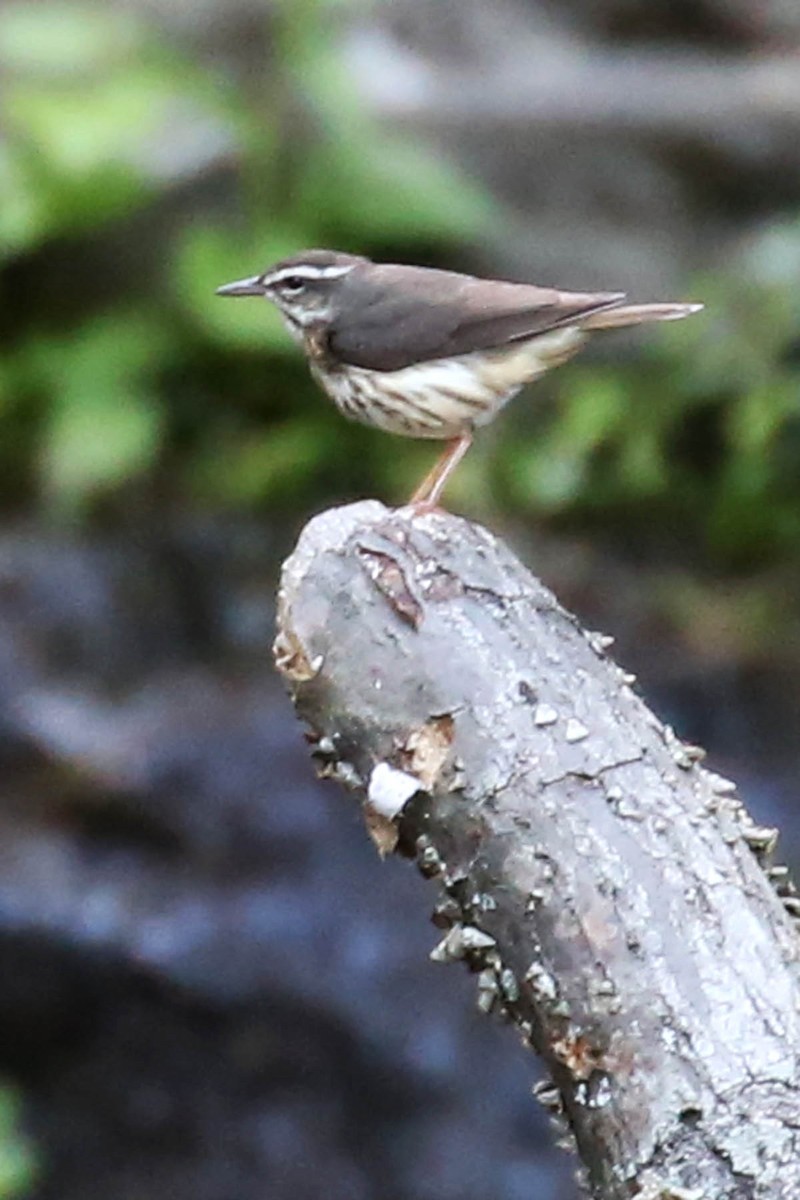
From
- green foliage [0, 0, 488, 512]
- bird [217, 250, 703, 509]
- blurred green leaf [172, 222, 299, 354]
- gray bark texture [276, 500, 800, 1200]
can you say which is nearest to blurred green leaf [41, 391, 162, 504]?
green foliage [0, 0, 488, 512]

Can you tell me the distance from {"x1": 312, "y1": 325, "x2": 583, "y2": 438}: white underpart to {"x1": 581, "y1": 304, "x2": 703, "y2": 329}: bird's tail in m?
0.05

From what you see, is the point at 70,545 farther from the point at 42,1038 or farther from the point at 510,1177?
the point at 510,1177

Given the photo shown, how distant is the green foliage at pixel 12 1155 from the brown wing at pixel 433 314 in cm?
339

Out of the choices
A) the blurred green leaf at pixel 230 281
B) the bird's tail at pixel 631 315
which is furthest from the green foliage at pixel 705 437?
the bird's tail at pixel 631 315

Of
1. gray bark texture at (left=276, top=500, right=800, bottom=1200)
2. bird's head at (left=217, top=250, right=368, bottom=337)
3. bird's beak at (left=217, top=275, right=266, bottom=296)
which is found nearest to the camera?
gray bark texture at (left=276, top=500, right=800, bottom=1200)

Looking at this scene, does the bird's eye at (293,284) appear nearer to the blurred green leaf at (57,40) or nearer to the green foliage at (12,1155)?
the green foliage at (12,1155)

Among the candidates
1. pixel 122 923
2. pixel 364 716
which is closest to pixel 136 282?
pixel 122 923

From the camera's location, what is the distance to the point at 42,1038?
25.0ft

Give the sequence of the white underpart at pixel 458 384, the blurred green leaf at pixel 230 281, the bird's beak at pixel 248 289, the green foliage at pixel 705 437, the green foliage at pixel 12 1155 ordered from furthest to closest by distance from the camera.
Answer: the blurred green leaf at pixel 230 281, the green foliage at pixel 705 437, the green foliage at pixel 12 1155, the bird's beak at pixel 248 289, the white underpart at pixel 458 384

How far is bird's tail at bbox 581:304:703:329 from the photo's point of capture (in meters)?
4.06

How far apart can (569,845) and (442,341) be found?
160 cm

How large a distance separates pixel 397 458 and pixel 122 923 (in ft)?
9.22

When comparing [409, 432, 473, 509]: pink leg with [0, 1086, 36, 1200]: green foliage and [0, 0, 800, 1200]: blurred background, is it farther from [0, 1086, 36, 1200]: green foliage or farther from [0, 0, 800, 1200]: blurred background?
[0, 0, 800, 1200]: blurred background

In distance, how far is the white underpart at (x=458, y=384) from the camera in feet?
13.9
